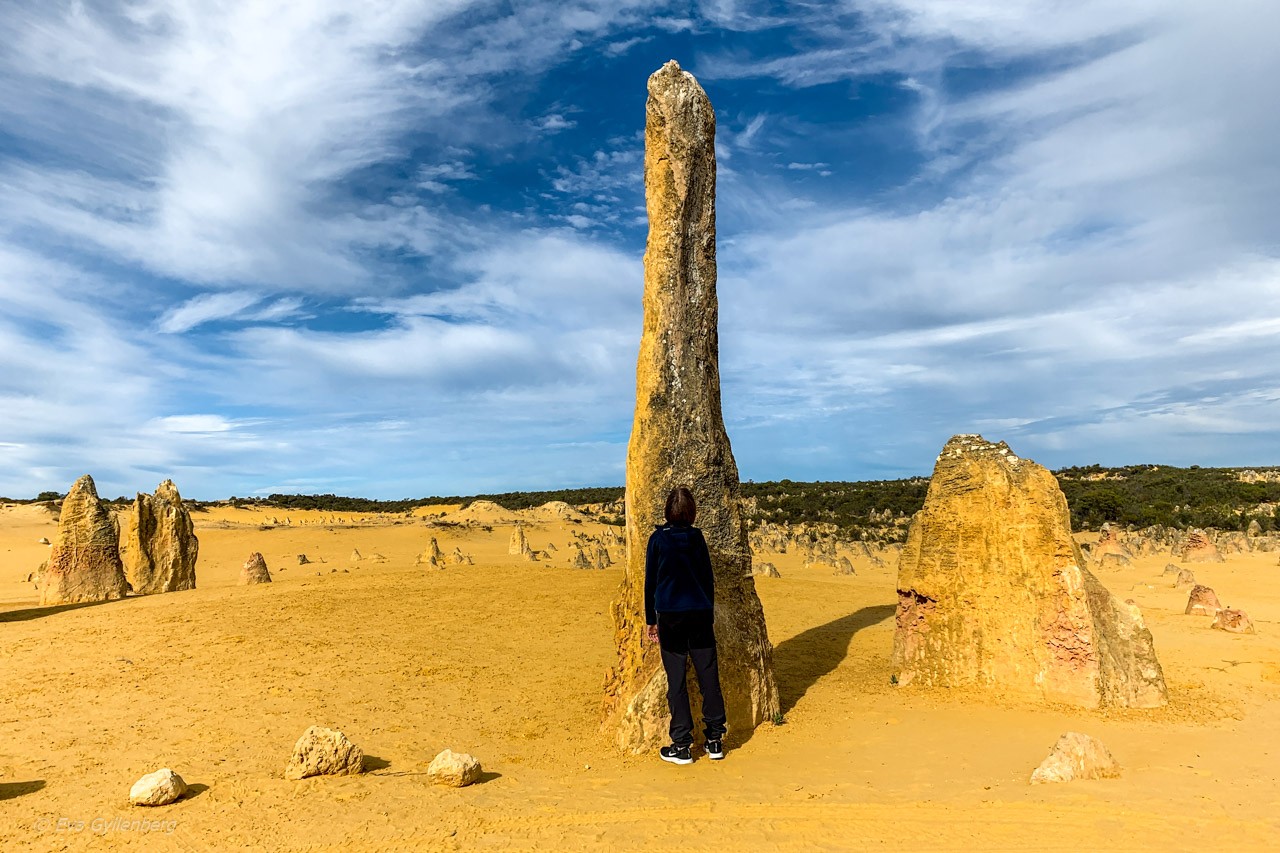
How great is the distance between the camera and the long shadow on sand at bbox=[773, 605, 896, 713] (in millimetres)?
8678

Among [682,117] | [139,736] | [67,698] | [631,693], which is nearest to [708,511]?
[631,693]

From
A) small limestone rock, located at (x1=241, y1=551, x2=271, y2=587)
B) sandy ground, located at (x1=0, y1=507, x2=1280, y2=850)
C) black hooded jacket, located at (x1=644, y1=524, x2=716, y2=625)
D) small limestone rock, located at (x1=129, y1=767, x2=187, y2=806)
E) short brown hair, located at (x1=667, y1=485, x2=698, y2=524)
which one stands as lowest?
sandy ground, located at (x1=0, y1=507, x2=1280, y2=850)

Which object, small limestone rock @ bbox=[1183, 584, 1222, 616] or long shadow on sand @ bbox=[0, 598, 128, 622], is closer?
small limestone rock @ bbox=[1183, 584, 1222, 616]

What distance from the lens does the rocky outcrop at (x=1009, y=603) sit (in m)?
7.50

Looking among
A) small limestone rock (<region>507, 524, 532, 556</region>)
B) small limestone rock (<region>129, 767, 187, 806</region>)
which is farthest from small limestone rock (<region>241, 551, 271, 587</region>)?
small limestone rock (<region>129, 767, 187, 806</region>)

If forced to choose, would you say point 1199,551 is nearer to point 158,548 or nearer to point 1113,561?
point 1113,561

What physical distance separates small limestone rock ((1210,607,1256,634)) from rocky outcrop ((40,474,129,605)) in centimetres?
1988

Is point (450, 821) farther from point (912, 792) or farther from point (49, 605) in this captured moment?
point (49, 605)

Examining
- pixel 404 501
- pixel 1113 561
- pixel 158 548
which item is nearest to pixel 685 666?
pixel 158 548

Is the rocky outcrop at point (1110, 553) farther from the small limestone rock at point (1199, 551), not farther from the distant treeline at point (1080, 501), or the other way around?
the distant treeline at point (1080, 501)

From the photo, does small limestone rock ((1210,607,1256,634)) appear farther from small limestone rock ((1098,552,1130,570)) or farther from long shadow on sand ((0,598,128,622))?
long shadow on sand ((0,598,128,622))

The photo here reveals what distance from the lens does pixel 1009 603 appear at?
7883 mm

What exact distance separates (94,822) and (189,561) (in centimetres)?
1407

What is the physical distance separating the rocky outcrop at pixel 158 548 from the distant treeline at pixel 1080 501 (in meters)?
24.7
